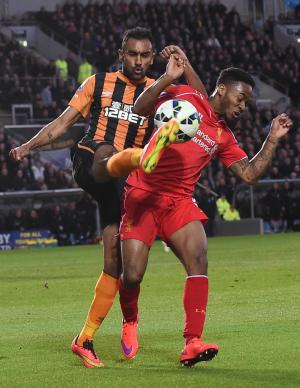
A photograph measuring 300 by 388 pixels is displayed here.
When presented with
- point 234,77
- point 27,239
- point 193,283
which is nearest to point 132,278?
point 193,283

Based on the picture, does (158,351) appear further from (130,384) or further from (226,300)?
(226,300)

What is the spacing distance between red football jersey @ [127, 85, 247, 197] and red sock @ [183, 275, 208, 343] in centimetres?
69

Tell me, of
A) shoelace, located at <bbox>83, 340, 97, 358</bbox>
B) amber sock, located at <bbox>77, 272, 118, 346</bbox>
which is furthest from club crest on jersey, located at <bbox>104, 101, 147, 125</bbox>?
shoelace, located at <bbox>83, 340, 97, 358</bbox>

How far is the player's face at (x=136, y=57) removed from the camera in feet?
28.1

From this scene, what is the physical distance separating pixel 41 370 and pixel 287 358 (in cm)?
177

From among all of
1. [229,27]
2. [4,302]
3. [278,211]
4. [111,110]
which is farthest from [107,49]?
[111,110]

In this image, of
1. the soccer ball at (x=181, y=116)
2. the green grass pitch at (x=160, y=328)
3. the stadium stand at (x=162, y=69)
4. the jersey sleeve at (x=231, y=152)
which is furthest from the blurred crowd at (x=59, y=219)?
the soccer ball at (x=181, y=116)

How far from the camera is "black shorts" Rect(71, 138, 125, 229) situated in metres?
8.56

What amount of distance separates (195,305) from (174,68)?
170 centimetres

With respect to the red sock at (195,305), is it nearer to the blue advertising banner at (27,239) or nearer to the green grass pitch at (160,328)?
the green grass pitch at (160,328)

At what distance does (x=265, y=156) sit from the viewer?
841 centimetres

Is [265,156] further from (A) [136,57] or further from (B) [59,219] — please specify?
(B) [59,219]

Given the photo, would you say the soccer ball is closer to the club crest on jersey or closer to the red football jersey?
the red football jersey

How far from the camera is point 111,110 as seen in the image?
8.75 meters
